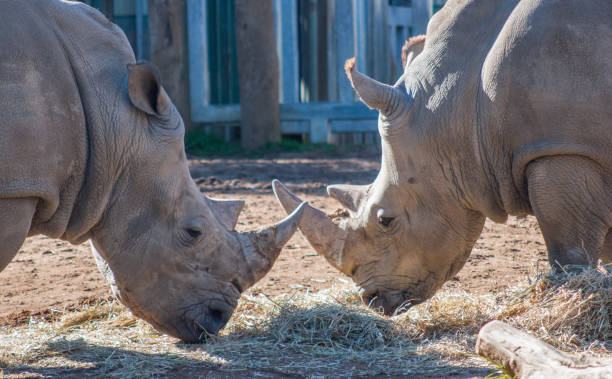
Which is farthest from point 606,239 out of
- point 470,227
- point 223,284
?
point 223,284

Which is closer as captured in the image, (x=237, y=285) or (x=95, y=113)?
(x=95, y=113)

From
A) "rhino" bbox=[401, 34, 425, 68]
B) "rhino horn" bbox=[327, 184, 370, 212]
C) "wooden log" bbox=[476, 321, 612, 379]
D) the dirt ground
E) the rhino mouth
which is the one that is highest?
"rhino" bbox=[401, 34, 425, 68]

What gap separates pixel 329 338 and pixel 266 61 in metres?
8.84

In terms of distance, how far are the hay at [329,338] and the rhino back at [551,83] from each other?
64 cm

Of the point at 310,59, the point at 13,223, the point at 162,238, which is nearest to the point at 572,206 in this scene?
the point at 162,238

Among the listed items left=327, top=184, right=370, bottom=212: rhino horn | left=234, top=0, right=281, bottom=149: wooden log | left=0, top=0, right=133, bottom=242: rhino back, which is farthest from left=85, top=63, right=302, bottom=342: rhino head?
left=234, top=0, right=281, bottom=149: wooden log

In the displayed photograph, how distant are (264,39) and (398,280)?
26.9 feet

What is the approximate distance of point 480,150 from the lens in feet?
15.4

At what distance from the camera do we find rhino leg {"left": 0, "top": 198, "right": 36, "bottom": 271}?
12.0 ft

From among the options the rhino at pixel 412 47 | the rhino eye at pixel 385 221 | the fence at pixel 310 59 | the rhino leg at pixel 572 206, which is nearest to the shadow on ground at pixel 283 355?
the rhino eye at pixel 385 221

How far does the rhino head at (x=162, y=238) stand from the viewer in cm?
420

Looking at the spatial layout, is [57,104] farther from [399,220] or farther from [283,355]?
[399,220]

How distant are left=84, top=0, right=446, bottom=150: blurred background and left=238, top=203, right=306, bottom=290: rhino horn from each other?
8597mm

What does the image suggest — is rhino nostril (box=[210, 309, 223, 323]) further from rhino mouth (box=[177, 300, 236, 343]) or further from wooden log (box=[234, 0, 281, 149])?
wooden log (box=[234, 0, 281, 149])
